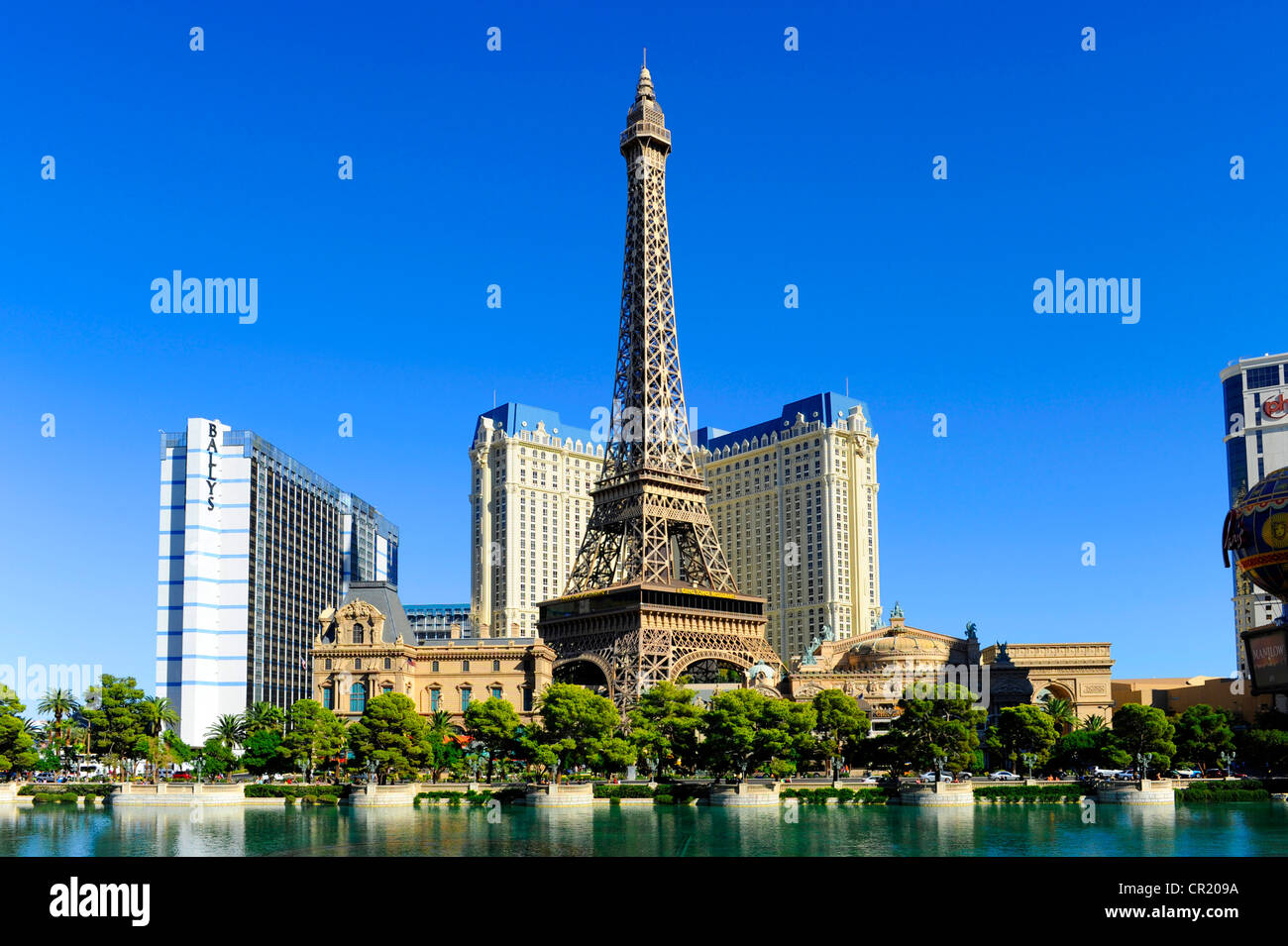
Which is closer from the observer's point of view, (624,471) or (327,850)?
(327,850)

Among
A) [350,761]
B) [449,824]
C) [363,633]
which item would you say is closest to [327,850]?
[449,824]

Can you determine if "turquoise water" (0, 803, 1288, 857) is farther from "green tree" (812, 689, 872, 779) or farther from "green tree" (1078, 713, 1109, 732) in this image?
"green tree" (1078, 713, 1109, 732)

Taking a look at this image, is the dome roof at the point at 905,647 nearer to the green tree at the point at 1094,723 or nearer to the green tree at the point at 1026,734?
the green tree at the point at 1094,723

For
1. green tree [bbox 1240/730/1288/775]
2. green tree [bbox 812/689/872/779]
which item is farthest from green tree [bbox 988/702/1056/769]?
green tree [bbox 1240/730/1288/775]

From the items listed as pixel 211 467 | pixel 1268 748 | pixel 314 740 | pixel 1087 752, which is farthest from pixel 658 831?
pixel 211 467

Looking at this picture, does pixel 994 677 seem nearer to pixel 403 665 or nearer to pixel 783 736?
pixel 783 736

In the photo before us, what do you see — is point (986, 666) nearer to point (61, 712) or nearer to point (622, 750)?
point (622, 750)
